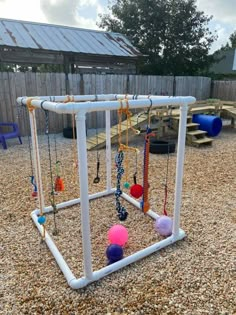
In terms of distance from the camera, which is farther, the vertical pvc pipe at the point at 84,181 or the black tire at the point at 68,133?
the black tire at the point at 68,133

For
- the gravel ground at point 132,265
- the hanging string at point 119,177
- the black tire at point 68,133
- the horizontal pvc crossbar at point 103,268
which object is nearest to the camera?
the gravel ground at point 132,265

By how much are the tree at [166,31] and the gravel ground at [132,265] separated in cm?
1257

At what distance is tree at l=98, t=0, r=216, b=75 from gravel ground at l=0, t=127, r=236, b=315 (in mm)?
12566

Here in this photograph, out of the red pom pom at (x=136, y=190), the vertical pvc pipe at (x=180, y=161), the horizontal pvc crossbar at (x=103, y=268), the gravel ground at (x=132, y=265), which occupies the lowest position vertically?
the gravel ground at (x=132, y=265)

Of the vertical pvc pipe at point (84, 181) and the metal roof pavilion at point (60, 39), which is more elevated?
the metal roof pavilion at point (60, 39)

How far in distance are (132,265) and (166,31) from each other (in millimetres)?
15032

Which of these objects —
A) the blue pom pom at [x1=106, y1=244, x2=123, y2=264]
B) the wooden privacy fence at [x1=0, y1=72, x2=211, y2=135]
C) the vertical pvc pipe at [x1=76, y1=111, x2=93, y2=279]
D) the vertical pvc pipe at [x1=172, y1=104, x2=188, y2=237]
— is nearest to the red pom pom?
the vertical pvc pipe at [x1=172, y1=104, x2=188, y2=237]

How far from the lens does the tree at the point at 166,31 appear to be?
14.1m

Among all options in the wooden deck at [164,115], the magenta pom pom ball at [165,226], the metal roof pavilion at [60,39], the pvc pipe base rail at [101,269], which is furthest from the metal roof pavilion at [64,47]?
the magenta pom pom ball at [165,226]

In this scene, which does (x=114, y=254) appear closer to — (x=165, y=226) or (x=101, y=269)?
(x=101, y=269)

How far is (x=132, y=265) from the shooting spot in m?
2.18

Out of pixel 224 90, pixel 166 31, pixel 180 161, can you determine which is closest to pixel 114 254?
pixel 180 161

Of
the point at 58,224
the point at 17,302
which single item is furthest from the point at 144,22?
the point at 17,302

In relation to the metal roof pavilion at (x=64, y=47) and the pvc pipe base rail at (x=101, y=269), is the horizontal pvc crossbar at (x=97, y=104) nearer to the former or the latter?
the pvc pipe base rail at (x=101, y=269)
